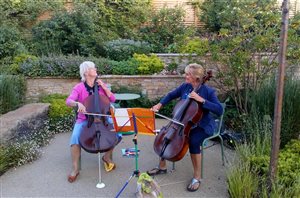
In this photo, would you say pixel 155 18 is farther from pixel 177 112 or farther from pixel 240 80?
pixel 177 112

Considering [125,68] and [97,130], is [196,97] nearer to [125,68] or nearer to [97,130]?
[97,130]

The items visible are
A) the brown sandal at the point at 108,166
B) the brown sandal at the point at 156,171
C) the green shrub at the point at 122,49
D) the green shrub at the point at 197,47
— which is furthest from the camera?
the green shrub at the point at 122,49

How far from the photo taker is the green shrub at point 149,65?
6.68 metres

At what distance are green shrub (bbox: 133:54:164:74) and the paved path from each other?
277 centimetres

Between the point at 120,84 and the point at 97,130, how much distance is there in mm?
3481

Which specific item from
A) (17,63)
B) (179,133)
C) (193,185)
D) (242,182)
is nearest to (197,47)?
(179,133)

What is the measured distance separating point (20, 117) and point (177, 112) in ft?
7.84

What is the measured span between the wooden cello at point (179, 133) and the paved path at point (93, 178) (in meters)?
0.42

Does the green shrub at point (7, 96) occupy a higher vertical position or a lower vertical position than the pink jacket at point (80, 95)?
lower

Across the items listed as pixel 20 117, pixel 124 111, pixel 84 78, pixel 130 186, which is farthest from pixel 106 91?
pixel 20 117

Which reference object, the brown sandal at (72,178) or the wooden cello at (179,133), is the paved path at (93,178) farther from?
the wooden cello at (179,133)

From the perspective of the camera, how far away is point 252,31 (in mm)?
5172

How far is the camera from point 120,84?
6.61 m

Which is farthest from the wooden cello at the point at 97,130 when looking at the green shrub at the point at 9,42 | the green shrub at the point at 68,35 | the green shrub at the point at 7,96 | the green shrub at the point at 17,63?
the green shrub at the point at 9,42
